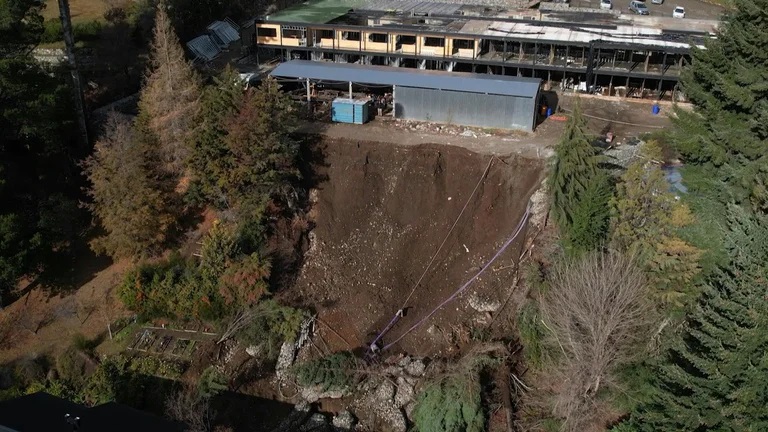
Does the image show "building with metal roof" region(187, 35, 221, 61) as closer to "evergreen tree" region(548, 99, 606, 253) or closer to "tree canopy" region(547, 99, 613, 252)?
"tree canopy" region(547, 99, 613, 252)

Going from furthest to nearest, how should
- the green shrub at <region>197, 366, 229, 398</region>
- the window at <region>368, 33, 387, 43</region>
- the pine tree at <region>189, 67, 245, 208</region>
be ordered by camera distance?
the window at <region>368, 33, 387, 43</region>
the pine tree at <region>189, 67, 245, 208</region>
the green shrub at <region>197, 366, 229, 398</region>

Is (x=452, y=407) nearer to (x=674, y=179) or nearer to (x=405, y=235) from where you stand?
(x=405, y=235)

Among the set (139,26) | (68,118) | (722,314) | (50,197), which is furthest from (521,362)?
(139,26)

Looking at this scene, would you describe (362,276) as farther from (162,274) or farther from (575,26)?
(575,26)

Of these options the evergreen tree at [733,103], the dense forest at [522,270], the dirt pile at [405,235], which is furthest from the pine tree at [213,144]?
the evergreen tree at [733,103]

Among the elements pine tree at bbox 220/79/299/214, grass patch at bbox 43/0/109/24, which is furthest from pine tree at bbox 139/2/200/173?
grass patch at bbox 43/0/109/24
